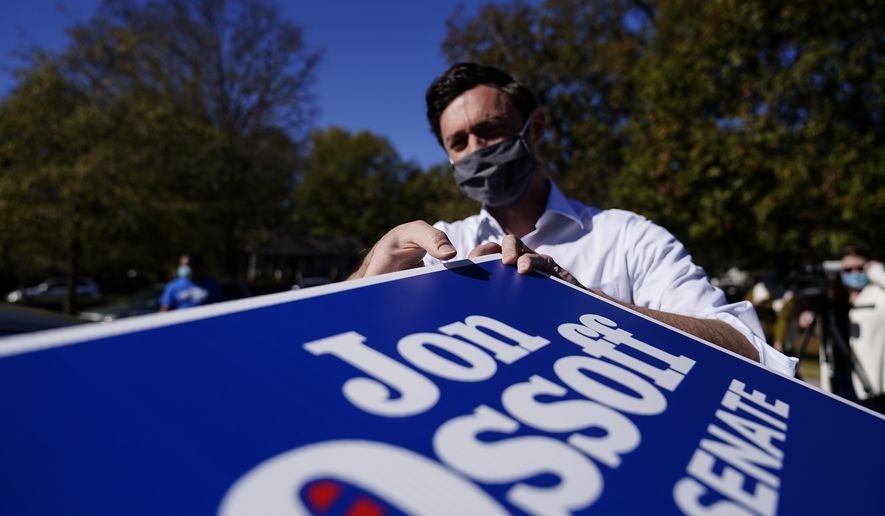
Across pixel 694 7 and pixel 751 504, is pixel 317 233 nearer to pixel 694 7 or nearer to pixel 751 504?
pixel 694 7

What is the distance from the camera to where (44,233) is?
1067 cm

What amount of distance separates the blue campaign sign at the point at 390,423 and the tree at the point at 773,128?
31.2ft

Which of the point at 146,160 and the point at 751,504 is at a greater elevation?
the point at 146,160

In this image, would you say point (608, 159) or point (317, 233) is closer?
point (608, 159)

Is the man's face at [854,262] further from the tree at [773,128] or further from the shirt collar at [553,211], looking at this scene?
the shirt collar at [553,211]

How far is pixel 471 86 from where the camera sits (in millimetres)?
2176

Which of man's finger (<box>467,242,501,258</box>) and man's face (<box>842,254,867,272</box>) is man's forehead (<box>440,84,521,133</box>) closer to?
man's finger (<box>467,242,501,258</box>)

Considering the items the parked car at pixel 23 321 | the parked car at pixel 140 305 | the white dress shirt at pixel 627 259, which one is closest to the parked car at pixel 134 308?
the parked car at pixel 140 305

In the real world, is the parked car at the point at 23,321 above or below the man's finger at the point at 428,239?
below

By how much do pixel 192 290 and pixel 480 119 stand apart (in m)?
5.68

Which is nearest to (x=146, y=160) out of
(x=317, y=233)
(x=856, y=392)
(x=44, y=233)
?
(x=44, y=233)

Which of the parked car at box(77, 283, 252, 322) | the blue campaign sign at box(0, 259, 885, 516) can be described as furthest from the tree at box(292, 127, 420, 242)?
the blue campaign sign at box(0, 259, 885, 516)

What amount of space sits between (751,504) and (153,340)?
751 mm

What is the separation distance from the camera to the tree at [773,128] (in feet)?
29.1
